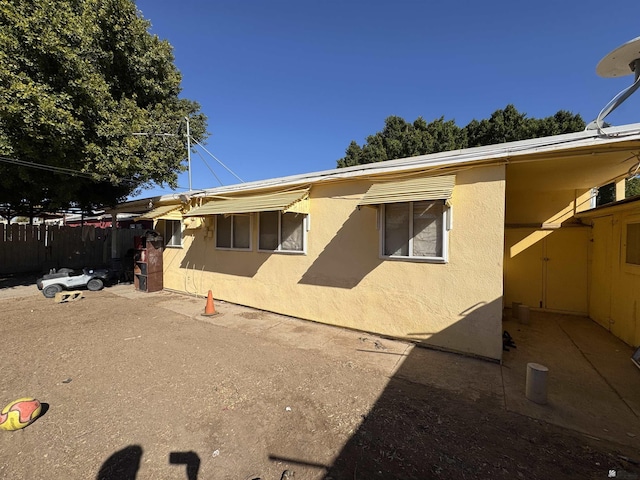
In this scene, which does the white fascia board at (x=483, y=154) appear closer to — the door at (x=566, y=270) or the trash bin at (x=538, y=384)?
the trash bin at (x=538, y=384)

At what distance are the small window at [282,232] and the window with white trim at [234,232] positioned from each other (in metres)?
0.57

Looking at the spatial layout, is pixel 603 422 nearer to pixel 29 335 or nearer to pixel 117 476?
pixel 117 476

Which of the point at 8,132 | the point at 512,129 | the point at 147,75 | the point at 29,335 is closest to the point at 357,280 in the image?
the point at 29,335

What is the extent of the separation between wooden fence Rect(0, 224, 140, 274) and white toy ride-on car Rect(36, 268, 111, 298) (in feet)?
11.7

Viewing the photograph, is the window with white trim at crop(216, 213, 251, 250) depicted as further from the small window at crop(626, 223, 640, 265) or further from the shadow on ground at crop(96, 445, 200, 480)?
the small window at crop(626, 223, 640, 265)

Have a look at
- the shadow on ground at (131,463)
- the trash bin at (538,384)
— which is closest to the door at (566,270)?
the trash bin at (538,384)

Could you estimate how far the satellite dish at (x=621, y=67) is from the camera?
3215 mm

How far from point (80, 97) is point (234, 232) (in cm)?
572

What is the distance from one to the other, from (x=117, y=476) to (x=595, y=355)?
6947 millimetres

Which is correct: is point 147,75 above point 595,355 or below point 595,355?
above

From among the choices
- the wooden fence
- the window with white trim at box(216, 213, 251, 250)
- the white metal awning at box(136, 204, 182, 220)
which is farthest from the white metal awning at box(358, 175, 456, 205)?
the wooden fence

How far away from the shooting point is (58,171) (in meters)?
8.88

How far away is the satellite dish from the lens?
3.22 m

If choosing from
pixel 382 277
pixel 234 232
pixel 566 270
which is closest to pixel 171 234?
pixel 234 232
